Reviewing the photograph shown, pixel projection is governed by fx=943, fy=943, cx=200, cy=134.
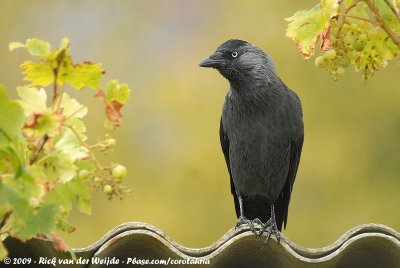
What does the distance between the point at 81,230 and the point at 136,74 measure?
162cm

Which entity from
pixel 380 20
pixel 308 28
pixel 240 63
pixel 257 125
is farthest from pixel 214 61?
pixel 380 20

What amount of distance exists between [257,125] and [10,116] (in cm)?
261

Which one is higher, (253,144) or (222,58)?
(222,58)

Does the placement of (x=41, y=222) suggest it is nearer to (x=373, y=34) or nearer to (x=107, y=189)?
(x=107, y=189)

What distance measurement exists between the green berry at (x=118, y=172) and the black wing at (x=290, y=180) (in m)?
2.44

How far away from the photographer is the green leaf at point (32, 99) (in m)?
1.55

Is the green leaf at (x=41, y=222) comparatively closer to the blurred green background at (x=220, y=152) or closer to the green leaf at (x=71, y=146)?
the green leaf at (x=71, y=146)

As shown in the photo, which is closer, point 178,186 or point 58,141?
point 58,141

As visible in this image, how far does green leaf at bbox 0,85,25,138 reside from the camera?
143 centimetres

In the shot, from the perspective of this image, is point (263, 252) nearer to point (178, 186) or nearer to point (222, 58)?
point (222, 58)

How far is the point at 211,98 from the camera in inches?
300

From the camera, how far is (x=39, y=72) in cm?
161

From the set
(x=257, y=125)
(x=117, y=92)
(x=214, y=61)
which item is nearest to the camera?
(x=117, y=92)

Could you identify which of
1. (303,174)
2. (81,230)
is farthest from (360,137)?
(81,230)
